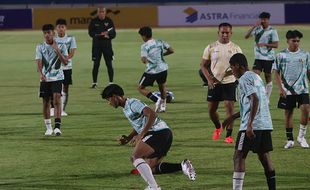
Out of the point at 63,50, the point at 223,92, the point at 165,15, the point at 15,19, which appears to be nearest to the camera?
the point at 223,92

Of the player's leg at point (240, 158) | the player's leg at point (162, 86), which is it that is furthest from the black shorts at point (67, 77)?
the player's leg at point (240, 158)

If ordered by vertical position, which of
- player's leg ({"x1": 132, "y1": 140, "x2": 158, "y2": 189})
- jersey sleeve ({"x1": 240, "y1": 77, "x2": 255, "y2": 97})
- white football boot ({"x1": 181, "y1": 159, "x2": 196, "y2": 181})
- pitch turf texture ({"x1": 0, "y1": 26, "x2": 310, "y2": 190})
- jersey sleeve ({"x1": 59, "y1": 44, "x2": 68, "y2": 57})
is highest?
jersey sleeve ({"x1": 240, "y1": 77, "x2": 255, "y2": 97})

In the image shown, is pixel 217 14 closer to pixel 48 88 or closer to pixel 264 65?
pixel 264 65

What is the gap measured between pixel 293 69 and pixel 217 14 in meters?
43.8

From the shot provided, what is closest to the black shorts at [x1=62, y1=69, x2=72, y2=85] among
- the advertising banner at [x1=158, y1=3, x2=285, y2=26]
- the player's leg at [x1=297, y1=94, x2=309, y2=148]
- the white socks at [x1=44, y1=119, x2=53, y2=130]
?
the white socks at [x1=44, y1=119, x2=53, y2=130]

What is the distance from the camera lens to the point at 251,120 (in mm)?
10117

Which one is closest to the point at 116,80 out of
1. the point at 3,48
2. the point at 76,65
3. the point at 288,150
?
the point at 76,65

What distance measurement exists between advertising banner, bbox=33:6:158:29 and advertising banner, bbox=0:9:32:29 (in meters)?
0.52

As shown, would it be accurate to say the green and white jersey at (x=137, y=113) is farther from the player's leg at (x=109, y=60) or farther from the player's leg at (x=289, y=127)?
the player's leg at (x=109, y=60)

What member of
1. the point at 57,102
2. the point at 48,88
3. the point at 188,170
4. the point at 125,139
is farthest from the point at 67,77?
the point at 188,170

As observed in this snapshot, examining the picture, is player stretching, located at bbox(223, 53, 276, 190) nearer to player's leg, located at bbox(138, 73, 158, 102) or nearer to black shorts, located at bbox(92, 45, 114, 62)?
player's leg, located at bbox(138, 73, 158, 102)

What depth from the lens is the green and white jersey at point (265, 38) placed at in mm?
20578

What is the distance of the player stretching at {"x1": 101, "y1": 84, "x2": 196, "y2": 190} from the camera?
1062cm

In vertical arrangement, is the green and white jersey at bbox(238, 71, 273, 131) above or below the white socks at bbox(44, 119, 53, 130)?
above
